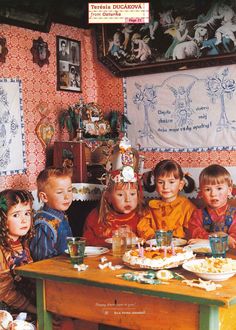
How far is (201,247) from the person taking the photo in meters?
3.37

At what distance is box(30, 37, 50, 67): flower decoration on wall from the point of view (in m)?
5.18

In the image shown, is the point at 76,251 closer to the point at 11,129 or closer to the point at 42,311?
the point at 42,311

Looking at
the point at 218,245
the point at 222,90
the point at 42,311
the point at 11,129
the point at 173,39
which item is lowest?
the point at 42,311

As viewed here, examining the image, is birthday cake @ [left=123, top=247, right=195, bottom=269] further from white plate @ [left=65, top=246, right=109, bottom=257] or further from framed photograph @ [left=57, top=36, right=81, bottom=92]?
framed photograph @ [left=57, top=36, right=81, bottom=92]

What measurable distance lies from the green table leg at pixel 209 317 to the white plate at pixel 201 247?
776 mm

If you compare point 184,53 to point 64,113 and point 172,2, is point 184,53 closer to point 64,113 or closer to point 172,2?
point 172,2

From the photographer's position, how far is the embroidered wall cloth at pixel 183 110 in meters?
5.03

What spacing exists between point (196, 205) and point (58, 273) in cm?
226

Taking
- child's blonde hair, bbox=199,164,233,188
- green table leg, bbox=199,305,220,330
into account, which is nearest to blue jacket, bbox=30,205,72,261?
child's blonde hair, bbox=199,164,233,188

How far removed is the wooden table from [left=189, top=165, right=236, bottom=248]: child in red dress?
3.99 ft

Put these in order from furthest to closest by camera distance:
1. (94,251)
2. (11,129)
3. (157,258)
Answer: (11,129) → (94,251) → (157,258)

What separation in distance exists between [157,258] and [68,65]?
10.2ft

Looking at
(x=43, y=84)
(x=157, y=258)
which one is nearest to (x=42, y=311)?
(x=157, y=258)

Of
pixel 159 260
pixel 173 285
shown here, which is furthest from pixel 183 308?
pixel 159 260
